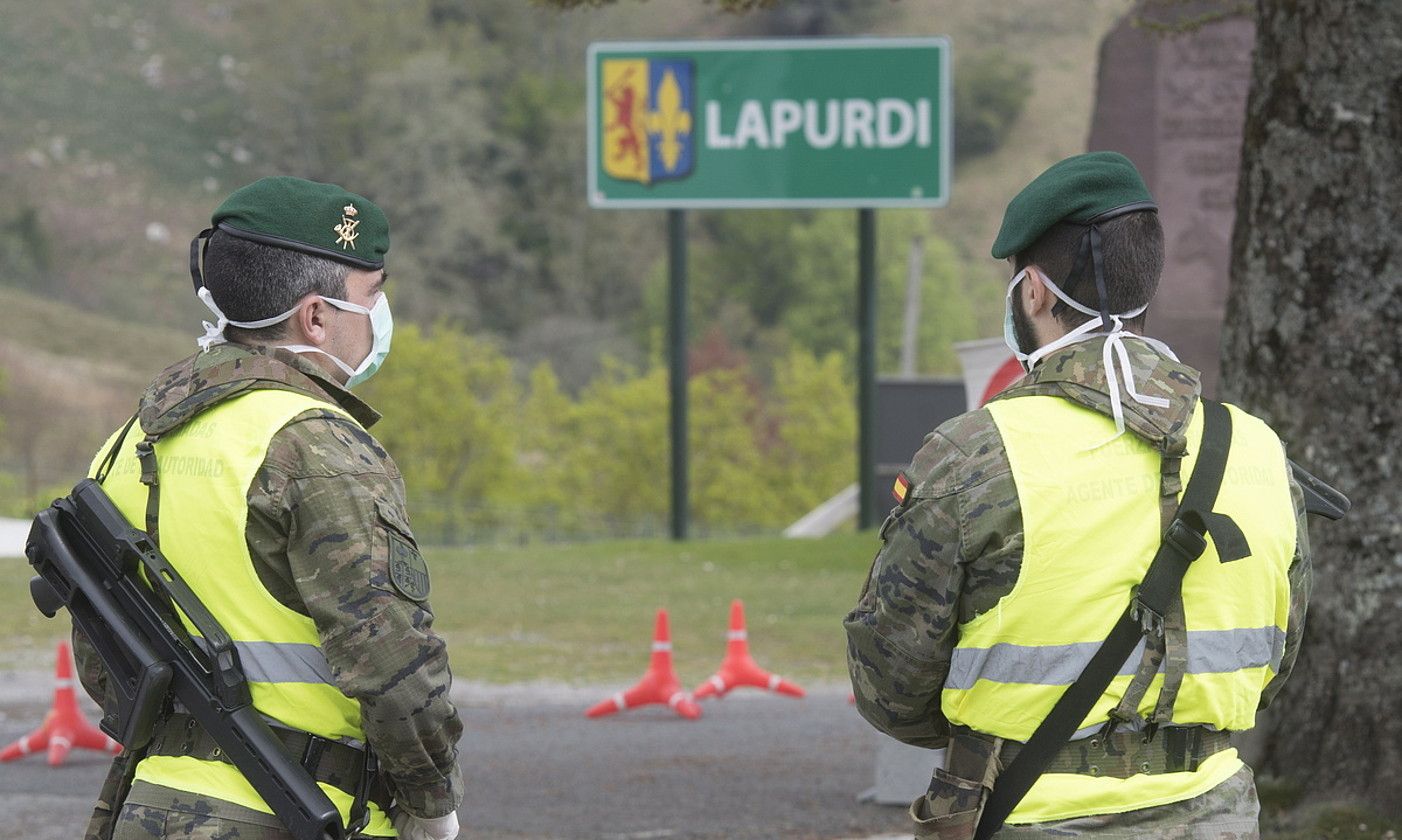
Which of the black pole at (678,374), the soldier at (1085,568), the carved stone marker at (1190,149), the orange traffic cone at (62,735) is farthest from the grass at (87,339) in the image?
the soldier at (1085,568)

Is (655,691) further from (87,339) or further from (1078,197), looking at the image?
(87,339)

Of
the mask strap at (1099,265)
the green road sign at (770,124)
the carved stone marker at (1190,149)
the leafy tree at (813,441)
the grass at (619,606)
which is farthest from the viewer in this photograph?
the leafy tree at (813,441)

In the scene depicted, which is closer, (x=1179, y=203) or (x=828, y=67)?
(x=1179, y=203)

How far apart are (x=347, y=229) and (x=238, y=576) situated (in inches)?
24.6

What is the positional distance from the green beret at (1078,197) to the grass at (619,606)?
25.7ft

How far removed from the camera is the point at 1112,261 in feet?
8.39

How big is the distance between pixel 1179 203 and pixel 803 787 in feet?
27.3

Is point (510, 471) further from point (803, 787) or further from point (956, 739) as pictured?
point (956, 739)

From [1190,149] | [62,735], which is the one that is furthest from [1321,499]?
[1190,149]

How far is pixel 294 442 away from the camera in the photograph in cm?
266

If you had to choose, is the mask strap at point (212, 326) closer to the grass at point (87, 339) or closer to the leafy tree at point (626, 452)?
the leafy tree at point (626, 452)

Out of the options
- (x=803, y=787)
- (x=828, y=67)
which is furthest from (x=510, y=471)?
(x=803, y=787)

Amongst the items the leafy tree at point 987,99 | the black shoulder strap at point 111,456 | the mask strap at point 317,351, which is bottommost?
the black shoulder strap at point 111,456

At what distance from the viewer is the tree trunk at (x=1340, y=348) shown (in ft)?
17.0
